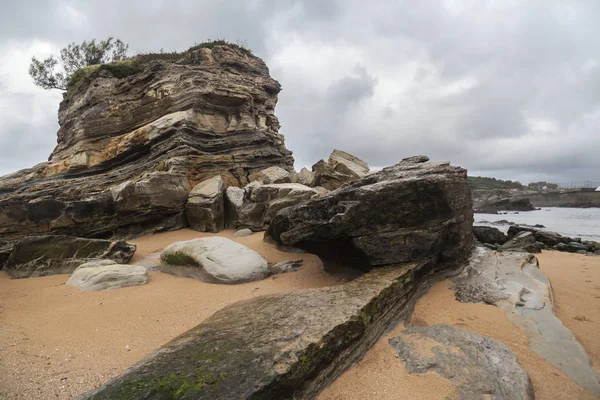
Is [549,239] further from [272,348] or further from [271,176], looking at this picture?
[272,348]

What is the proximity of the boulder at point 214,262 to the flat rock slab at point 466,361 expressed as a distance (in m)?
3.18

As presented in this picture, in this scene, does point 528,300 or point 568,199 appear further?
point 568,199

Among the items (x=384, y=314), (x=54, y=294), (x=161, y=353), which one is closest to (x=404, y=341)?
(x=384, y=314)

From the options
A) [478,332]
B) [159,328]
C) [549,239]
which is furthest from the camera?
[549,239]

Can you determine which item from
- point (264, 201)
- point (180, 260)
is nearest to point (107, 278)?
point (180, 260)

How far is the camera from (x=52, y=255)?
678cm

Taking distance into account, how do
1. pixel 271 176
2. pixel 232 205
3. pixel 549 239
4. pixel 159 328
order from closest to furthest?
pixel 159 328 → pixel 232 205 → pixel 549 239 → pixel 271 176

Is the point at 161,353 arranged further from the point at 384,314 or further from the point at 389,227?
the point at 389,227

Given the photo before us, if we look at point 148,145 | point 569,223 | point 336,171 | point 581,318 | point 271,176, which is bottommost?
point 569,223

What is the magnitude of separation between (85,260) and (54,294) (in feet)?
6.07

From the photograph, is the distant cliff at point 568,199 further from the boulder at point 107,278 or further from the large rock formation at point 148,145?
the boulder at point 107,278

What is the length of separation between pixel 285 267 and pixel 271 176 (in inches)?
325

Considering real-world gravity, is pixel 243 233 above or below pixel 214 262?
above

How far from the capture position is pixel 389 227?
17.9 feet
